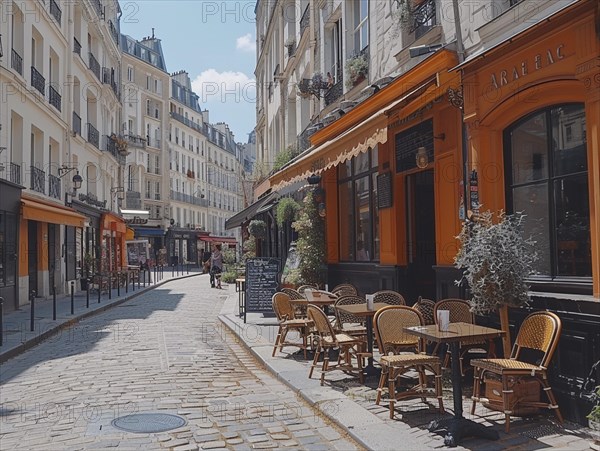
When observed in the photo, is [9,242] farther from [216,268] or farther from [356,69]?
[216,268]

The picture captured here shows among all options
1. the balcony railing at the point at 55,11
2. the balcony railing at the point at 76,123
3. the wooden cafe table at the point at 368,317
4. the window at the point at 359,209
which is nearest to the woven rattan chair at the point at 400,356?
the wooden cafe table at the point at 368,317

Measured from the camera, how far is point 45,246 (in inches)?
753

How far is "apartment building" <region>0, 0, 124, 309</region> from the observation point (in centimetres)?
1606

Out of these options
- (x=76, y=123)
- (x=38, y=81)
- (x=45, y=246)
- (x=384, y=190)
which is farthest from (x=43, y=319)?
(x=76, y=123)

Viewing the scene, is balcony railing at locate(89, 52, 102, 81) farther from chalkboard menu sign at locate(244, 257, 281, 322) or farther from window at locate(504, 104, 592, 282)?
window at locate(504, 104, 592, 282)

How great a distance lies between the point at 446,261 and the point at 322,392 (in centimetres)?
247

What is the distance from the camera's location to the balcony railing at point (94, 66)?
25.3 m

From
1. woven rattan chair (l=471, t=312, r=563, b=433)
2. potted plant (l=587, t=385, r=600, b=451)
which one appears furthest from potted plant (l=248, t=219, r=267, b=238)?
potted plant (l=587, t=385, r=600, b=451)

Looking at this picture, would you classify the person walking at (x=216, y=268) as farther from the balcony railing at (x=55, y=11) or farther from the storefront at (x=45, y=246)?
the balcony railing at (x=55, y=11)

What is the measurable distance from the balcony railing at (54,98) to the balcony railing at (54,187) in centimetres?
248

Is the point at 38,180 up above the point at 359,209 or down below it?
above

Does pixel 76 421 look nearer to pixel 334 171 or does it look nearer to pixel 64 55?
pixel 334 171

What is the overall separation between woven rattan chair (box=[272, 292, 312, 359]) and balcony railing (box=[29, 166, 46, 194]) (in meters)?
11.6

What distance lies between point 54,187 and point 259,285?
1086 centimetres
